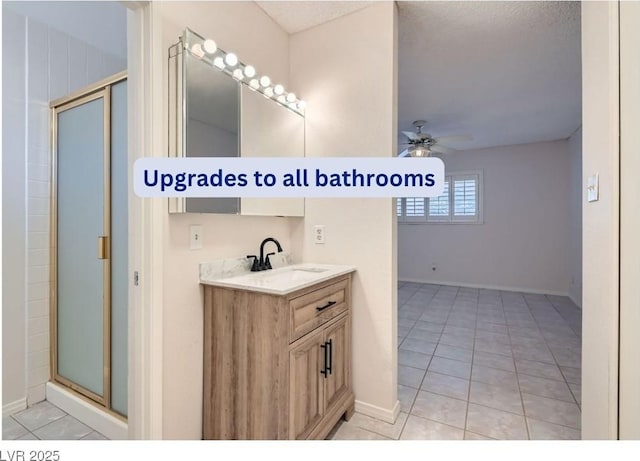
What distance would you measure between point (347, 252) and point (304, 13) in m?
1.53

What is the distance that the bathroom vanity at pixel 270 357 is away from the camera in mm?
1313

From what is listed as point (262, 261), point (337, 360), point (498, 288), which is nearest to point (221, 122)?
point (262, 261)

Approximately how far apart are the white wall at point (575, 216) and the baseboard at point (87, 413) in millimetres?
5201

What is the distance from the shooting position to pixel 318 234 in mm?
1995

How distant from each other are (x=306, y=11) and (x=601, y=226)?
1.94m

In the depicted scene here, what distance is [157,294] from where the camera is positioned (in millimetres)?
1309

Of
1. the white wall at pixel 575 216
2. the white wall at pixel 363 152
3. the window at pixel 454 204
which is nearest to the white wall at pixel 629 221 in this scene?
the white wall at pixel 363 152

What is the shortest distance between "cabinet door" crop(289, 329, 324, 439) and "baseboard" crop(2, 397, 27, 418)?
1746mm

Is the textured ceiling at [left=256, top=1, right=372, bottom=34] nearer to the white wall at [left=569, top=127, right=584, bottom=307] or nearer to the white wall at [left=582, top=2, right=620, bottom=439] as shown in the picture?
the white wall at [left=582, top=2, right=620, bottom=439]

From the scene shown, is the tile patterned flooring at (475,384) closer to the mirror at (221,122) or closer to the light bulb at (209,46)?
the mirror at (221,122)

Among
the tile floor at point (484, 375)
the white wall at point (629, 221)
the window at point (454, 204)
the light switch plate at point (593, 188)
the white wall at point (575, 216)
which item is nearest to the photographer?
the white wall at point (629, 221)

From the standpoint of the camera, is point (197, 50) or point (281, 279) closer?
point (197, 50)

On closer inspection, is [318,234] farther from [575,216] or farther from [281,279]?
[575,216]
